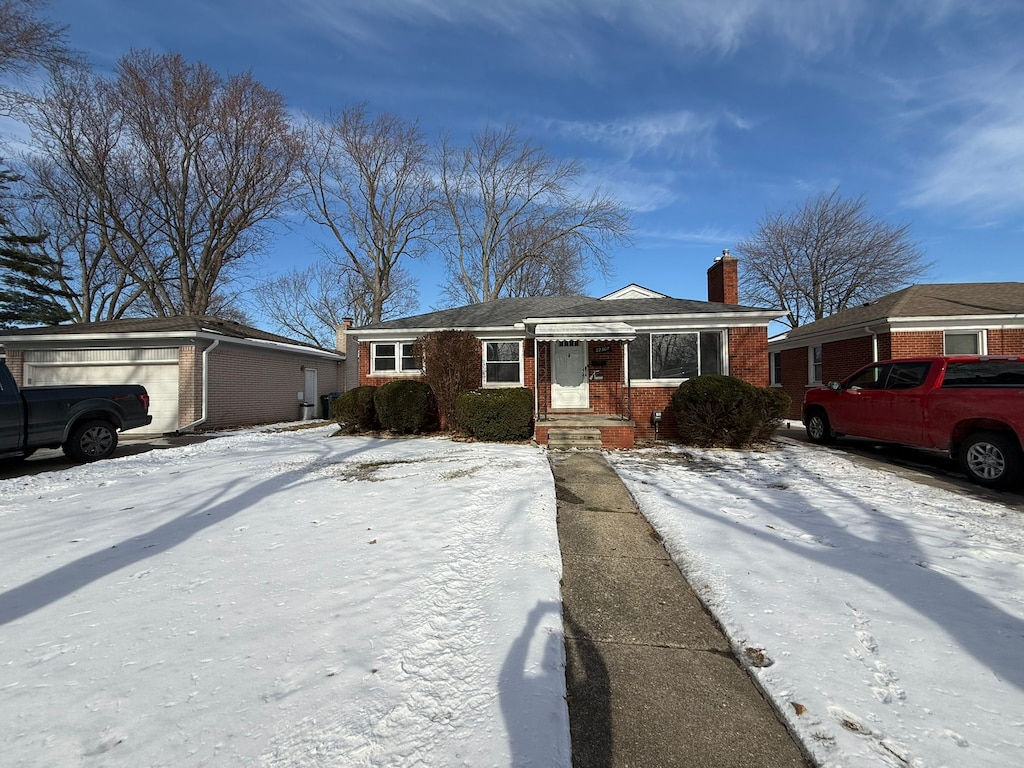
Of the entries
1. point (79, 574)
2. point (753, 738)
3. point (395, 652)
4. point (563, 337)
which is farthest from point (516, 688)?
point (563, 337)

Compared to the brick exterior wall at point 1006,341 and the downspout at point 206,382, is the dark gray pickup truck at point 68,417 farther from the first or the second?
the brick exterior wall at point 1006,341

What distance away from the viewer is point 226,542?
3908 millimetres

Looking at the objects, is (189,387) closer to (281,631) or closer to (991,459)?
(281,631)

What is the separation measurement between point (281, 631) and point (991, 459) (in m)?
→ 8.37

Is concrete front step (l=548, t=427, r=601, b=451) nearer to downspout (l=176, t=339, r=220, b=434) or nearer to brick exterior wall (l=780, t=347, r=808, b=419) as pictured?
brick exterior wall (l=780, t=347, r=808, b=419)

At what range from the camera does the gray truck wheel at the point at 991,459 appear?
18.7 ft

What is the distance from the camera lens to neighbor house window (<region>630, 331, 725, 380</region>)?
10906mm

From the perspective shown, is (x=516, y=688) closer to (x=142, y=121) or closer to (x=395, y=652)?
(x=395, y=652)

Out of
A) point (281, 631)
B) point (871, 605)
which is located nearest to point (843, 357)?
point (871, 605)

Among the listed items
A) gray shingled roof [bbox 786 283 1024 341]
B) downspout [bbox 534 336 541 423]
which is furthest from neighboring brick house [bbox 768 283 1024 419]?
downspout [bbox 534 336 541 423]

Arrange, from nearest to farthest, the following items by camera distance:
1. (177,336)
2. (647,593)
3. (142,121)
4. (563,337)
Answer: (647,593), (563,337), (177,336), (142,121)

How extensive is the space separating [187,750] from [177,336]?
14.0m

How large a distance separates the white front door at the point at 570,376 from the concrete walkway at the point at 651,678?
24.6 ft

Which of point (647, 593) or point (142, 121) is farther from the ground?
point (142, 121)
